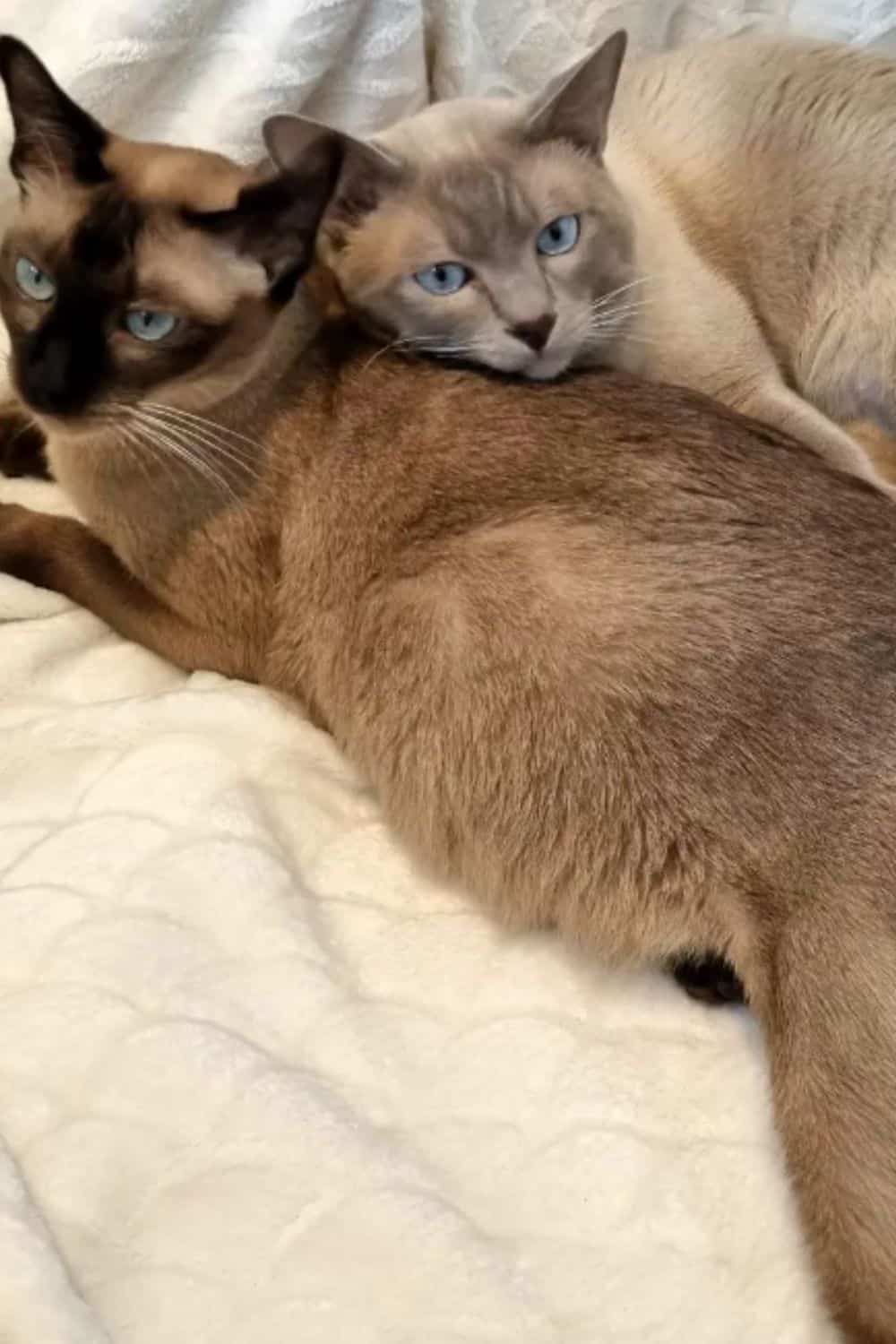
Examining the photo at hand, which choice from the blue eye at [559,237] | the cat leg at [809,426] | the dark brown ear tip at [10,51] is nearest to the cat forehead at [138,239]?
the dark brown ear tip at [10,51]

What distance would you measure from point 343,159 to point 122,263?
0.30 metres

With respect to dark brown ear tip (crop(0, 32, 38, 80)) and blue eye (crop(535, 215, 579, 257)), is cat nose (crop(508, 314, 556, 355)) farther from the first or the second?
dark brown ear tip (crop(0, 32, 38, 80))

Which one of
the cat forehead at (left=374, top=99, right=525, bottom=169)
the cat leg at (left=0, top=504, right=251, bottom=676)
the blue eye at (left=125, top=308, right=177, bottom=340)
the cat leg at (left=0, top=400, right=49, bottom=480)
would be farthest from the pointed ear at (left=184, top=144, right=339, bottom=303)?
the cat leg at (left=0, top=400, right=49, bottom=480)

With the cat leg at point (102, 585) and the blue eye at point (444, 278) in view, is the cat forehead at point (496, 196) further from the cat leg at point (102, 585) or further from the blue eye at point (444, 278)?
the cat leg at point (102, 585)

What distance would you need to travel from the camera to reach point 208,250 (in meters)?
1.40

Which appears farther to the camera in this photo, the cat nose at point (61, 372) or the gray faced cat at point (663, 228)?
the gray faced cat at point (663, 228)

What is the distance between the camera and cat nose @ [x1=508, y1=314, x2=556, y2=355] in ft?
4.92

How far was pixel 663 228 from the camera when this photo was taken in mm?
1783

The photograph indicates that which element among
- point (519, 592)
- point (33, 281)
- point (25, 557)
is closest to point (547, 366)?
point (519, 592)

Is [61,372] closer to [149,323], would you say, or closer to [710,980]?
[149,323]

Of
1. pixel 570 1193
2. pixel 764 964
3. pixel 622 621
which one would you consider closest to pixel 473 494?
pixel 622 621

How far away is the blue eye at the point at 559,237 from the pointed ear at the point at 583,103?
4.5 inches

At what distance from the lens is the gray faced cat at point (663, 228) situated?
5.02ft

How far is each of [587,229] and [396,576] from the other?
0.50 m
